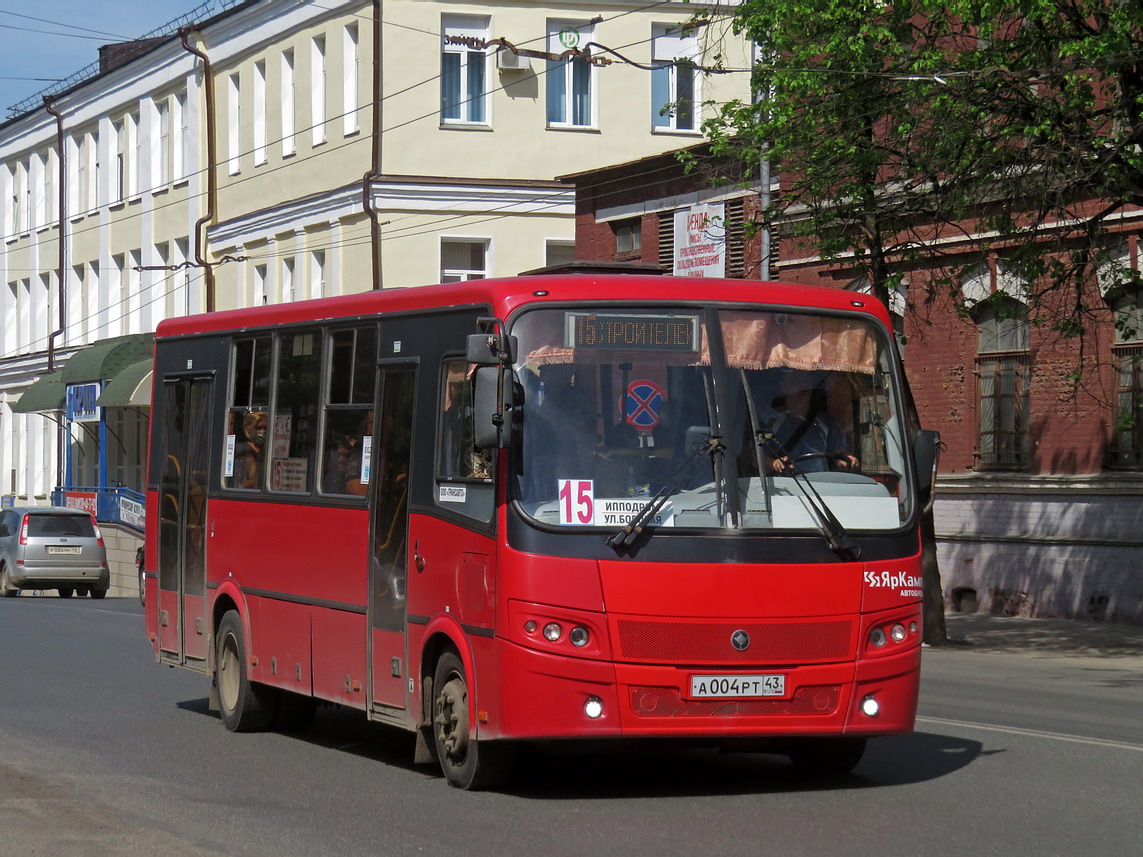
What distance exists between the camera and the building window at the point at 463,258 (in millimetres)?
41688

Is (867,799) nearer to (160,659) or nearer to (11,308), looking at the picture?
(160,659)

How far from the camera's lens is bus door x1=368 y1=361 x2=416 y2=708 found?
35.1 feet

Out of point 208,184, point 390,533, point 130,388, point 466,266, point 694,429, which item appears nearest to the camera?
point 694,429

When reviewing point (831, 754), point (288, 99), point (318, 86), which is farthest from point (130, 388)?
point (831, 754)

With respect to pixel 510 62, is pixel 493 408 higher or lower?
lower

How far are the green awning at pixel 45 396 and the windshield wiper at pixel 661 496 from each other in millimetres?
44626

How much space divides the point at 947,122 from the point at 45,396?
126 ft

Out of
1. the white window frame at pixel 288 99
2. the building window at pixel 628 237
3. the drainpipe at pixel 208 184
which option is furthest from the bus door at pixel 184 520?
the drainpipe at pixel 208 184

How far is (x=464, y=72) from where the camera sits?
136ft

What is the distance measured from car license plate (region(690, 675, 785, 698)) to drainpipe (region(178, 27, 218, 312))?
39.8m

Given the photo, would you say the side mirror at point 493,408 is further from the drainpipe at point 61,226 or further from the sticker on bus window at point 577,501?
the drainpipe at point 61,226

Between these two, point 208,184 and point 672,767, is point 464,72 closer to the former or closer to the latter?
point 208,184

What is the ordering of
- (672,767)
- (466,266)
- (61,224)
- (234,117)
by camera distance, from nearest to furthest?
(672,767) < (466,266) < (234,117) < (61,224)

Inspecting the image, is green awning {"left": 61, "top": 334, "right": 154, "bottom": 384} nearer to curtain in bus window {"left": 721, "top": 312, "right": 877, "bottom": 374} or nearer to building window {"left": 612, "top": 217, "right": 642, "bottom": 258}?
building window {"left": 612, "top": 217, "right": 642, "bottom": 258}
